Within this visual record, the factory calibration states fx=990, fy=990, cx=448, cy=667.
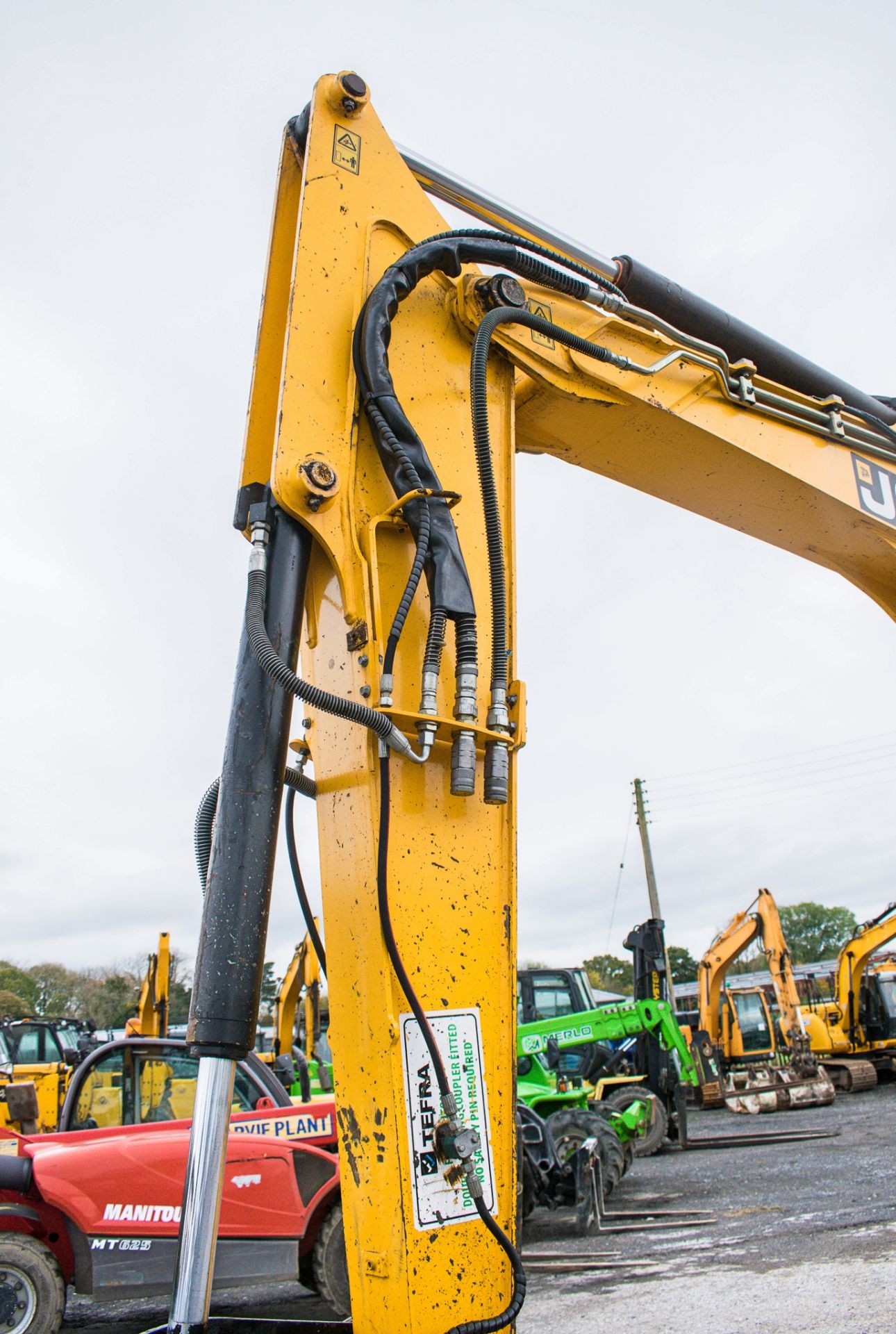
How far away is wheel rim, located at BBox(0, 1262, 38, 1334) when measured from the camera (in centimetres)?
461

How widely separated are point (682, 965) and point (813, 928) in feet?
77.5

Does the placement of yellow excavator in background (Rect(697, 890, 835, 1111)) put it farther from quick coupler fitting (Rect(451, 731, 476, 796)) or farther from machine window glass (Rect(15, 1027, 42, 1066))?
Answer: quick coupler fitting (Rect(451, 731, 476, 796))

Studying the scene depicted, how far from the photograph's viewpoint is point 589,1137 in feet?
25.4

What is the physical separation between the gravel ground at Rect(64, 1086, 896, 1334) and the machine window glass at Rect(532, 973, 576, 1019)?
12.8ft

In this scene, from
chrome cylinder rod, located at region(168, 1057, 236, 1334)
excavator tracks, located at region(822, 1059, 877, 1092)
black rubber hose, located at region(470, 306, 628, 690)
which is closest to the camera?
chrome cylinder rod, located at region(168, 1057, 236, 1334)

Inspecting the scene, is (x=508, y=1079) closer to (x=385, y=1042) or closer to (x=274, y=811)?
(x=385, y=1042)

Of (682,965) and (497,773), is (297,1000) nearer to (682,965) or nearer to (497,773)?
(497,773)

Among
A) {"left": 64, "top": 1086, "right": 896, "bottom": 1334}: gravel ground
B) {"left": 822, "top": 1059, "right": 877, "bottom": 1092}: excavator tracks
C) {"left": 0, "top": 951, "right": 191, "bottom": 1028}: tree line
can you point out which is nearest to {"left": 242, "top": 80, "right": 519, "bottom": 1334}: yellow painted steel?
{"left": 64, "top": 1086, "right": 896, "bottom": 1334}: gravel ground

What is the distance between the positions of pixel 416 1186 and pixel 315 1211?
12.5 ft

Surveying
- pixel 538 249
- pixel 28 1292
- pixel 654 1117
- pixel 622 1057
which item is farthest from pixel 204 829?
pixel 622 1057

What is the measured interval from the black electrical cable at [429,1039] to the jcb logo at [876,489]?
2432 millimetres

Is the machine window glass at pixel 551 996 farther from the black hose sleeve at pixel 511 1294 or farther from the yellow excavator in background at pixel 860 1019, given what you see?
the black hose sleeve at pixel 511 1294

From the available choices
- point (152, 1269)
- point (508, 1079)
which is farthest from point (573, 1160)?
point (508, 1079)

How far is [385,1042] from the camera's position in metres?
1.89
